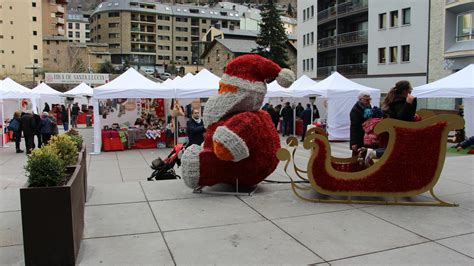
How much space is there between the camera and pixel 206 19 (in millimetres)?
123688

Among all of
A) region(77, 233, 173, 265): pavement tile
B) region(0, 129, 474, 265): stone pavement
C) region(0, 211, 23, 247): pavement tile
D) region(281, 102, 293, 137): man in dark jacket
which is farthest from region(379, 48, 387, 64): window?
region(77, 233, 173, 265): pavement tile

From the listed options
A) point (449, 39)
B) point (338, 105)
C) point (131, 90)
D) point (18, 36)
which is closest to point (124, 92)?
point (131, 90)

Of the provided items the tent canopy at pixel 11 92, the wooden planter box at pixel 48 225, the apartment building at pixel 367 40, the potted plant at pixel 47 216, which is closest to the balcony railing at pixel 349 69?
the apartment building at pixel 367 40

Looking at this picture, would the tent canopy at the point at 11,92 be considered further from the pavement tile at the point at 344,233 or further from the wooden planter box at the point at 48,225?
the pavement tile at the point at 344,233

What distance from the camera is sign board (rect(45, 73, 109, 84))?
133 feet

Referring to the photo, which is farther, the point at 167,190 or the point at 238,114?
the point at 167,190

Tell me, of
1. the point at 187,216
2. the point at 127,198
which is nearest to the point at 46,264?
the point at 187,216

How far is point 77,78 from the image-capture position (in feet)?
137

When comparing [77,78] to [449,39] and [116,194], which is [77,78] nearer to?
[449,39]

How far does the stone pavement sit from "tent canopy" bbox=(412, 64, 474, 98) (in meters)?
8.21

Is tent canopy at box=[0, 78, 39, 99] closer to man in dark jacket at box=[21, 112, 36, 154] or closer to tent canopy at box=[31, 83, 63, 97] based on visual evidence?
man in dark jacket at box=[21, 112, 36, 154]

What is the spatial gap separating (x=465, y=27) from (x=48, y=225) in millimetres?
32197

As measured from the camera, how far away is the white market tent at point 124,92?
1520cm

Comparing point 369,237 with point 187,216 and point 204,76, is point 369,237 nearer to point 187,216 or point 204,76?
point 187,216
